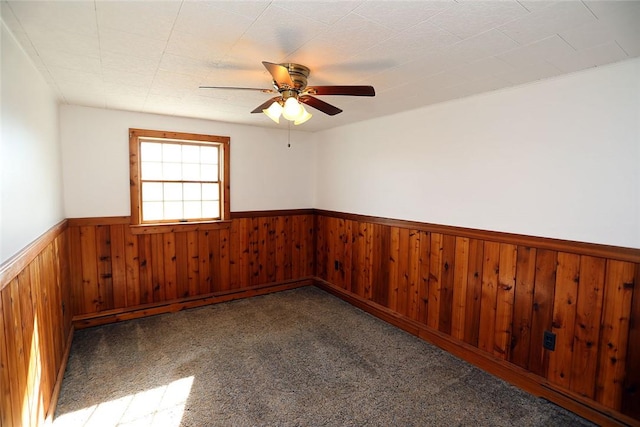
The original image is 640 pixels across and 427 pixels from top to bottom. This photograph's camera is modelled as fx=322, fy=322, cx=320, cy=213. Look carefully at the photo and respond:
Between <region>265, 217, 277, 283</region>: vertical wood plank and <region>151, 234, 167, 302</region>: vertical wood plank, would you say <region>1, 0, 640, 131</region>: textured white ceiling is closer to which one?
<region>151, 234, 167, 302</region>: vertical wood plank

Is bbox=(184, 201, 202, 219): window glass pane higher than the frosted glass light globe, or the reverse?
the frosted glass light globe

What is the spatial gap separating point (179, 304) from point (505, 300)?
143 inches

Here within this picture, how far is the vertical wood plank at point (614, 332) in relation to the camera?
2.07m

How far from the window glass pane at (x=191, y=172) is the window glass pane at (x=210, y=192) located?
0.16m

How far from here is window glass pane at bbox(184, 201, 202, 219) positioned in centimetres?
425

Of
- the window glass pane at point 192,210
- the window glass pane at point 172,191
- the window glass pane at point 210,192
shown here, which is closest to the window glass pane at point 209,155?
the window glass pane at point 210,192

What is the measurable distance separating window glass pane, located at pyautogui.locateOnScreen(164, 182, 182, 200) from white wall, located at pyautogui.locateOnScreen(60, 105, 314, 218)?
44 cm

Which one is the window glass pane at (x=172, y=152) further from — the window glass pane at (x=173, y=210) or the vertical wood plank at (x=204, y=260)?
the vertical wood plank at (x=204, y=260)

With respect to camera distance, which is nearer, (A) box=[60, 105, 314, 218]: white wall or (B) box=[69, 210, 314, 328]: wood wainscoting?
(A) box=[60, 105, 314, 218]: white wall

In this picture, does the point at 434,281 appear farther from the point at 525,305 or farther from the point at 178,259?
the point at 178,259

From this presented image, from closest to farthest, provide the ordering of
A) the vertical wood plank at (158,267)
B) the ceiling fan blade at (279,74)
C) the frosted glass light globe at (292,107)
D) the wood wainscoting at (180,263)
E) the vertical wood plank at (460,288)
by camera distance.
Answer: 1. the ceiling fan blade at (279,74)
2. the frosted glass light globe at (292,107)
3. the vertical wood plank at (460,288)
4. the wood wainscoting at (180,263)
5. the vertical wood plank at (158,267)

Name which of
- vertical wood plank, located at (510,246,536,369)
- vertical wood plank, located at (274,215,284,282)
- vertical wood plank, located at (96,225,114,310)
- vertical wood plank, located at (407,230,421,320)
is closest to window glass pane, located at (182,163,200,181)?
vertical wood plank, located at (96,225,114,310)

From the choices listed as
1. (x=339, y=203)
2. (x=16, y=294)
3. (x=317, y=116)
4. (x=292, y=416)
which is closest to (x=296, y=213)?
(x=339, y=203)

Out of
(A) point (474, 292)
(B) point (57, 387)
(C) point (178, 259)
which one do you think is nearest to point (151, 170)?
(C) point (178, 259)
